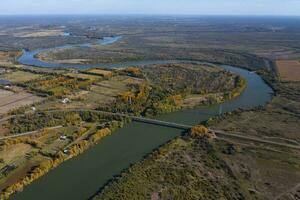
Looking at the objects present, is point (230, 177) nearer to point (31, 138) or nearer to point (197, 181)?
point (197, 181)

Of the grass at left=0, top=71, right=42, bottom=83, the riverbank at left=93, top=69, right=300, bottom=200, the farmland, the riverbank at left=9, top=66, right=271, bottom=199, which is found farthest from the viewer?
the grass at left=0, top=71, right=42, bottom=83

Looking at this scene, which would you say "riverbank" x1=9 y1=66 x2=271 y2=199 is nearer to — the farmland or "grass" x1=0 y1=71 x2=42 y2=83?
the farmland

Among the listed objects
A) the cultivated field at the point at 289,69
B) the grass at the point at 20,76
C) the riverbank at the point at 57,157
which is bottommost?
the grass at the point at 20,76

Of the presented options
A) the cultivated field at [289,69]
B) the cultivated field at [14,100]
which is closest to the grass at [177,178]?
A: the cultivated field at [14,100]

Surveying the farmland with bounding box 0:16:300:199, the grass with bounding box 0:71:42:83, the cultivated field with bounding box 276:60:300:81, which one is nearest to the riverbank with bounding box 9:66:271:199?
the farmland with bounding box 0:16:300:199

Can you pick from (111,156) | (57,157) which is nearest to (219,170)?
(111,156)

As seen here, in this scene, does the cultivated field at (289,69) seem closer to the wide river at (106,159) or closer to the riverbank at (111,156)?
the wide river at (106,159)
